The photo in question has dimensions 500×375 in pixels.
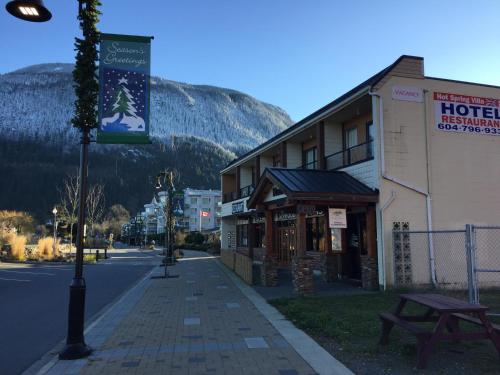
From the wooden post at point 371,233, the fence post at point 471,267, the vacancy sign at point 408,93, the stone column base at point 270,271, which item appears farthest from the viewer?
the stone column base at point 270,271

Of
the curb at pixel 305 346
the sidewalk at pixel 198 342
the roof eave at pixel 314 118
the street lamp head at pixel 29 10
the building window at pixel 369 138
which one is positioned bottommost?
the sidewalk at pixel 198 342

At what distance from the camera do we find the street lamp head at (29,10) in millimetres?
5969

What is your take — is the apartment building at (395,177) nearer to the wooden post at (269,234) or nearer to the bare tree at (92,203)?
the wooden post at (269,234)

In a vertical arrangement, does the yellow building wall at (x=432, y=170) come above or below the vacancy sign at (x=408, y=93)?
below

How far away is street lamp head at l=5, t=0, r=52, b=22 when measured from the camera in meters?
5.97

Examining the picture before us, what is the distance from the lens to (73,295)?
7.03 meters

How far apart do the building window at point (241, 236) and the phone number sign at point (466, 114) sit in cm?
1986

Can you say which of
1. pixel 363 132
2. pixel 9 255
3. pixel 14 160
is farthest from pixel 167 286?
pixel 14 160

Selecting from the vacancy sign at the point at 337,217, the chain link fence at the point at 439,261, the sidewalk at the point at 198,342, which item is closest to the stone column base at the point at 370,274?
the chain link fence at the point at 439,261

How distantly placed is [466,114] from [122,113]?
12.5 meters

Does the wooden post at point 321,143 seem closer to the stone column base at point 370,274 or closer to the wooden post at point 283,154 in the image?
the wooden post at point 283,154

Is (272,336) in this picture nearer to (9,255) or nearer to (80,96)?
(80,96)

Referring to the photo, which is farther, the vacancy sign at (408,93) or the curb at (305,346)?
the vacancy sign at (408,93)

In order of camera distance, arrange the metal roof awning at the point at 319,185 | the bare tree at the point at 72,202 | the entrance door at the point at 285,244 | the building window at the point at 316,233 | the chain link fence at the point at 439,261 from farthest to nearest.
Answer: the bare tree at the point at 72,202 < the entrance door at the point at 285,244 < the building window at the point at 316,233 < the chain link fence at the point at 439,261 < the metal roof awning at the point at 319,185
